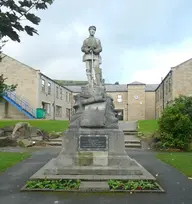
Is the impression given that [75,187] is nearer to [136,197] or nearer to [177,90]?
[136,197]

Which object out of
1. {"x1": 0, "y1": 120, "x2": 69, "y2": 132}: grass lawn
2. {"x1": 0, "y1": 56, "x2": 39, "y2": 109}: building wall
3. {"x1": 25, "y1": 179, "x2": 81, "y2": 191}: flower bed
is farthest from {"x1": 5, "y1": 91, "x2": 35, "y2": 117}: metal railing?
{"x1": 25, "y1": 179, "x2": 81, "y2": 191}: flower bed

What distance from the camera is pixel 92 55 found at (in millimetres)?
9305

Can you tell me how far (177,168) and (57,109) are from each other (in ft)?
122

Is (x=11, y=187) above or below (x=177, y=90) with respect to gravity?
below

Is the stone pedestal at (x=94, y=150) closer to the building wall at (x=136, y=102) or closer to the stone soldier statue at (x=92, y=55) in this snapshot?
the stone soldier statue at (x=92, y=55)

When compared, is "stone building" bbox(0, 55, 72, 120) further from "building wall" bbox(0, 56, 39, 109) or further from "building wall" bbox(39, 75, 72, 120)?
"building wall" bbox(39, 75, 72, 120)

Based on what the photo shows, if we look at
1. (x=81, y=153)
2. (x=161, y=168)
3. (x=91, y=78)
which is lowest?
(x=161, y=168)

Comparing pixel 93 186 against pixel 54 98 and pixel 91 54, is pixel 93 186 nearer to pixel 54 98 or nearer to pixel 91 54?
pixel 91 54

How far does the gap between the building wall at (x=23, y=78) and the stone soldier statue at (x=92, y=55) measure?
86.8ft

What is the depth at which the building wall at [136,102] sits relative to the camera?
50562 mm

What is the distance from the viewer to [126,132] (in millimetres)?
19250

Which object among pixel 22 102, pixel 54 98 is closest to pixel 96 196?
pixel 22 102

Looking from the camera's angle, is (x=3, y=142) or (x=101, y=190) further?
(x=3, y=142)

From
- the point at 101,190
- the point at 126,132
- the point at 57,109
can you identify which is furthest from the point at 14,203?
the point at 57,109
